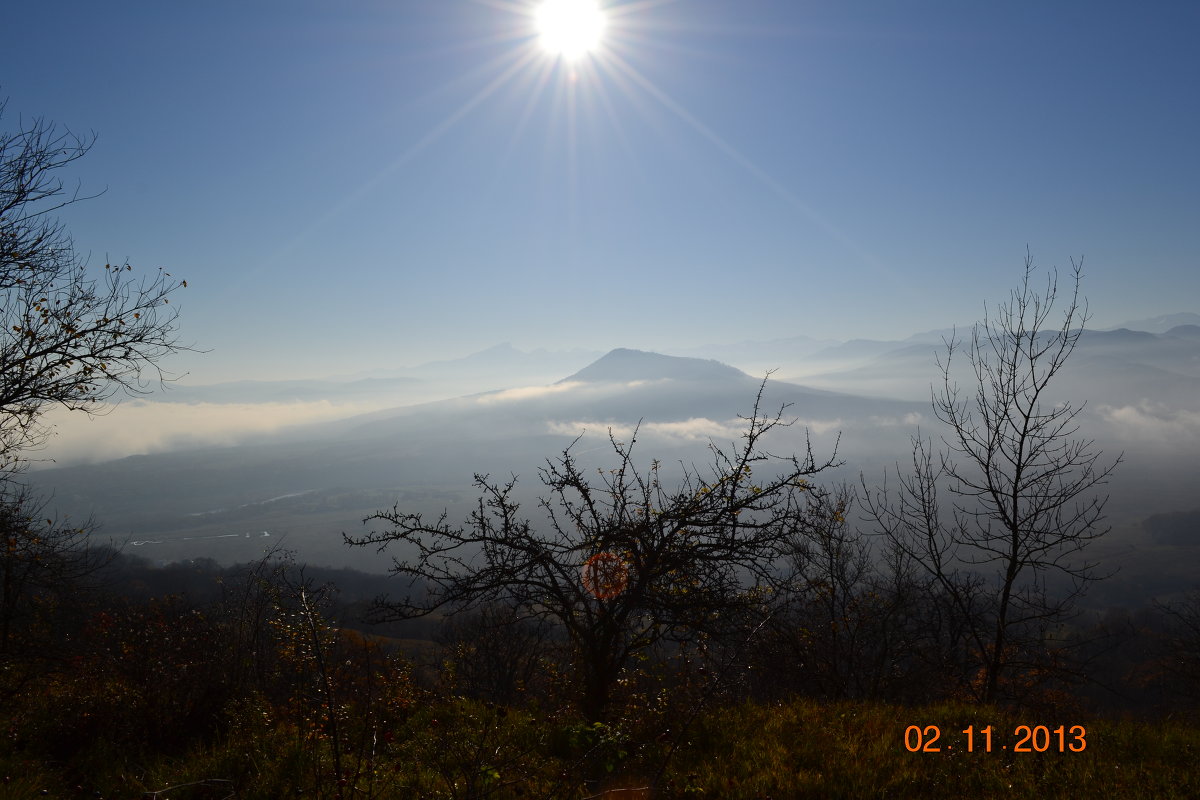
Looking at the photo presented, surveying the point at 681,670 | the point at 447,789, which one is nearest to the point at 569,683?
the point at 681,670

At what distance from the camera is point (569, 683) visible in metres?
7.91

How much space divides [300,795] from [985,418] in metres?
9.70
